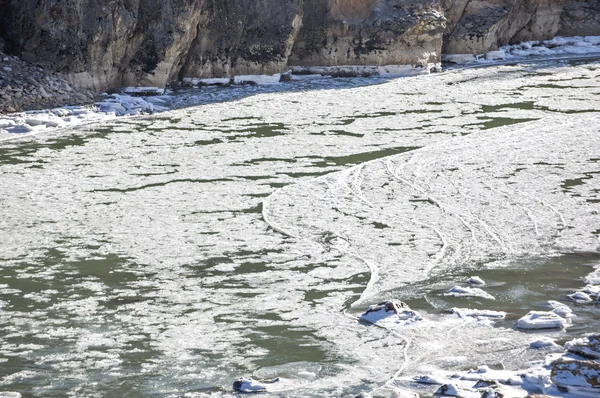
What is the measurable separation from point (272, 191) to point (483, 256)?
3160mm

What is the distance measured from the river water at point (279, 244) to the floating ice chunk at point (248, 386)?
125mm

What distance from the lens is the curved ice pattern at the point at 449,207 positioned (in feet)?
26.1

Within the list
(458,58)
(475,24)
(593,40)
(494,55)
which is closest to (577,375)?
(458,58)

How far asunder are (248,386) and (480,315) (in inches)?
77.5

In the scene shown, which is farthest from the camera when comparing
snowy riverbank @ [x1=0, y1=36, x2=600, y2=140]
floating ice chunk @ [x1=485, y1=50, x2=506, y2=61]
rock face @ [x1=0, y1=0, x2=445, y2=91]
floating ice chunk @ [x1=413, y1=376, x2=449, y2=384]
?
floating ice chunk @ [x1=485, y1=50, x2=506, y2=61]

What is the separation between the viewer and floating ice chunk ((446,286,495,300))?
6761 mm

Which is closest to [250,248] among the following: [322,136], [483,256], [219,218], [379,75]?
[219,218]

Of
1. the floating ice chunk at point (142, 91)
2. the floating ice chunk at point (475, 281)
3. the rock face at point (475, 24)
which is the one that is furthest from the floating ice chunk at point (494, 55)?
the floating ice chunk at point (475, 281)

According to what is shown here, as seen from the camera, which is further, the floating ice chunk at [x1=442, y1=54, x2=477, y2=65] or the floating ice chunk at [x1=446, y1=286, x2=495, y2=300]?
the floating ice chunk at [x1=442, y1=54, x2=477, y2=65]

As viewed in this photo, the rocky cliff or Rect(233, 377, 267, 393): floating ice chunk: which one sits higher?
the rocky cliff

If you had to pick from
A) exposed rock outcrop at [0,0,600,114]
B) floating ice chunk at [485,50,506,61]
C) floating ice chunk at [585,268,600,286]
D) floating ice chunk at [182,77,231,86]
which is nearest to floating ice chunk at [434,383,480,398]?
floating ice chunk at [585,268,600,286]

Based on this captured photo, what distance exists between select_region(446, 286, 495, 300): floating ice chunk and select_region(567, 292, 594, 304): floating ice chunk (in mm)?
578

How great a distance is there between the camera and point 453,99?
58.6 feet

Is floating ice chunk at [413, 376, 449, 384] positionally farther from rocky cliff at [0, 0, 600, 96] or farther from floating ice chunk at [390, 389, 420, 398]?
rocky cliff at [0, 0, 600, 96]
